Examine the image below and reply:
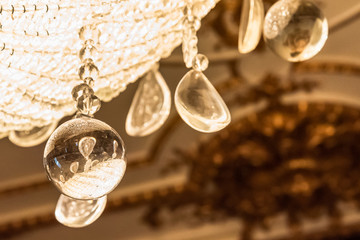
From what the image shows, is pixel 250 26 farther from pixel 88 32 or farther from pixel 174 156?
pixel 174 156

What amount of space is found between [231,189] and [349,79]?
0.69m

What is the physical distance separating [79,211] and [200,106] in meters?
0.23

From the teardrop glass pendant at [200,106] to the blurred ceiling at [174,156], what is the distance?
1.37m

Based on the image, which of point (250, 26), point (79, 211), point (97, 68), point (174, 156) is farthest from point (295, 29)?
point (174, 156)

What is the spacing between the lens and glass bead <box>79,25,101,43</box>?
68 cm

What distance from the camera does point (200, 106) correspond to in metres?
0.65

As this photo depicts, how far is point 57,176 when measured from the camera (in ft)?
1.79

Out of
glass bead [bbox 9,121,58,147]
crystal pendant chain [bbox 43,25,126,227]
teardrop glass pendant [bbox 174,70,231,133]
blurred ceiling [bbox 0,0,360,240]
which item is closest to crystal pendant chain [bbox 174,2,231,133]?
teardrop glass pendant [bbox 174,70,231,133]

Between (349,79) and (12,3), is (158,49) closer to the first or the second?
(12,3)

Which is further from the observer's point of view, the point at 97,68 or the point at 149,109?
the point at 149,109

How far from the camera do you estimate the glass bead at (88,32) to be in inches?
26.7

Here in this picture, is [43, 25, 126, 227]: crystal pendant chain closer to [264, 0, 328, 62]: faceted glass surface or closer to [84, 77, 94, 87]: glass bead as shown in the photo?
[84, 77, 94, 87]: glass bead

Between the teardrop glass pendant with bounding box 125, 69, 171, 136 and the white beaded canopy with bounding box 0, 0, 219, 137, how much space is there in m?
0.04

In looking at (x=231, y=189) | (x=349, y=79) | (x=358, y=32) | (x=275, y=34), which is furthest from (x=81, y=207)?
(x=231, y=189)
